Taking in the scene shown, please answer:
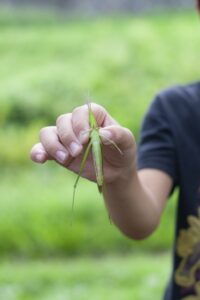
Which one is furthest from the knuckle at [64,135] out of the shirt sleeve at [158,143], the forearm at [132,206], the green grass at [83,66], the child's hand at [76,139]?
the green grass at [83,66]

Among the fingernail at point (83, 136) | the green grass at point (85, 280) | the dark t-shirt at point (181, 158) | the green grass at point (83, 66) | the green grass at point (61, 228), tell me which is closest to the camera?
the fingernail at point (83, 136)

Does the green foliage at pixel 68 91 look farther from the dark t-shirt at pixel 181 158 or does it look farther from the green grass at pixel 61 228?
the dark t-shirt at pixel 181 158

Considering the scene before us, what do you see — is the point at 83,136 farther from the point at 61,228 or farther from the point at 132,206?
the point at 61,228

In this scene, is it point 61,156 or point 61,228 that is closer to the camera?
point 61,156

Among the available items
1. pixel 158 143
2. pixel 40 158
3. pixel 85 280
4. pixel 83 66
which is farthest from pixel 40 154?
pixel 83 66

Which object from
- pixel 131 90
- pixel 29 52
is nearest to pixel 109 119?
pixel 131 90

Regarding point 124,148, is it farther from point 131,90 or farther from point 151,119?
point 131,90
